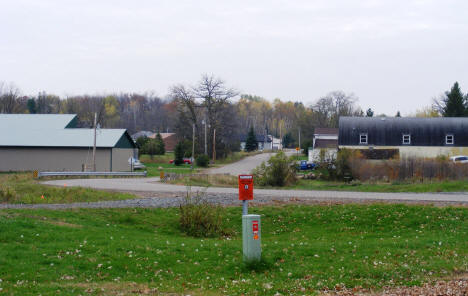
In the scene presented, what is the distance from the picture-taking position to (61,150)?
5309cm

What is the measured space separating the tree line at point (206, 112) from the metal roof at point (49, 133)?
21143 mm

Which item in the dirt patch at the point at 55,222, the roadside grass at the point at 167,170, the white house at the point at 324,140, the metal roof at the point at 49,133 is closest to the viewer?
the dirt patch at the point at 55,222

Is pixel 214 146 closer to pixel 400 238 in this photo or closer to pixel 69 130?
pixel 69 130

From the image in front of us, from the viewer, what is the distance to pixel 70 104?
129 metres

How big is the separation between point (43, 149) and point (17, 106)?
195 ft

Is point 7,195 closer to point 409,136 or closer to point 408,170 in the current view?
point 408,170

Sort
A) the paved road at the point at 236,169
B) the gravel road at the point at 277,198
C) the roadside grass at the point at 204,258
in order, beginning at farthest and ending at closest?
the paved road at the point at 236,169 < the gravel road at the point at 277,198 < the roadside grass at the point at 204,258

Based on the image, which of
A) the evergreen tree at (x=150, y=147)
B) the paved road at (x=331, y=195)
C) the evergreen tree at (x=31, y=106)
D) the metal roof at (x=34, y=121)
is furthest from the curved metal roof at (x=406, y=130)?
the evergreen tree at (x=31, y=106)

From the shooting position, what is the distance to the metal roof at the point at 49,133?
53438 millimetres

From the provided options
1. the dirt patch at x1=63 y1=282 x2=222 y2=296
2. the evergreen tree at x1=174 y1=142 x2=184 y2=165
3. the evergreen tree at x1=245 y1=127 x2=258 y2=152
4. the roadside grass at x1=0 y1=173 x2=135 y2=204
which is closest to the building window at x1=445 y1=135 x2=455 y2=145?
the evergreen tree at x1=174 y1=142 x2=184 y2=165

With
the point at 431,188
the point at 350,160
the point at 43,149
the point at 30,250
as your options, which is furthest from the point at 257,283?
the point at 43,149

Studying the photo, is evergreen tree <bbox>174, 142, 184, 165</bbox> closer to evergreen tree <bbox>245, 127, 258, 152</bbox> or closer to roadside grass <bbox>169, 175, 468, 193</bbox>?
roadside grass <bbox>169, 175, 468, 193</bbox>

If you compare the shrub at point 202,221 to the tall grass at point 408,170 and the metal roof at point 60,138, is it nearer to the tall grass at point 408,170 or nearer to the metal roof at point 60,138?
the tall grass at point 408,170

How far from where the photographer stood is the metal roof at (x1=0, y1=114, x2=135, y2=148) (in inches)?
2104
